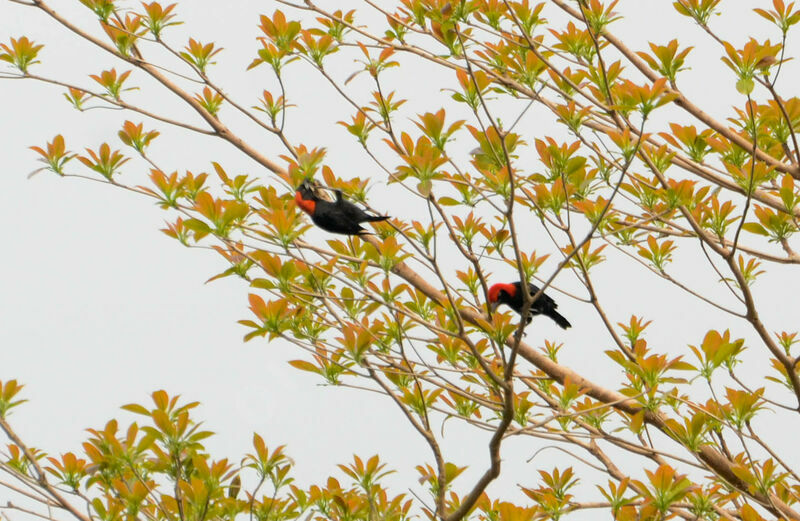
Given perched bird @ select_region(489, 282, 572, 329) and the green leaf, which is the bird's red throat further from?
the green leaf

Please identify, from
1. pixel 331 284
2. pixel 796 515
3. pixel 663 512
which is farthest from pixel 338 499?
pixel 796 515

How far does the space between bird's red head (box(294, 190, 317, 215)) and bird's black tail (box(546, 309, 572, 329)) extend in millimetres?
1617

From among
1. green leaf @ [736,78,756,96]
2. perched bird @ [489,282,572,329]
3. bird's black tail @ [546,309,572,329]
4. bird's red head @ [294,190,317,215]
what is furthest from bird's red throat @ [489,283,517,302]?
green leaf @ [736,78,756,96]

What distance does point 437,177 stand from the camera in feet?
8.82

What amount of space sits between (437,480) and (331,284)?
90 centimetres

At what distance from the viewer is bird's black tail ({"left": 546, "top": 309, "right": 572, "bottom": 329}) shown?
173 inches

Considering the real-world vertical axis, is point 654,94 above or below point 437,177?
above

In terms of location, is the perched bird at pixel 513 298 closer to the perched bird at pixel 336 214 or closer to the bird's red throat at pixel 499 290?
the bird's red throat at pixel 499 290

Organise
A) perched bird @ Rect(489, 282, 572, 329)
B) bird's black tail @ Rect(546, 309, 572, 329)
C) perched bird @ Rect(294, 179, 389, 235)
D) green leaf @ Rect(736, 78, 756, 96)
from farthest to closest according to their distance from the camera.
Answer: bird's black tail @ Rect(546, 309, 572, 329) → perched bird @ Rect(489, 282, 572, 329) → perched bird @ Rect(294, 179, 389, 235) → green leaf @ Rect(736, 78, 756, 96)

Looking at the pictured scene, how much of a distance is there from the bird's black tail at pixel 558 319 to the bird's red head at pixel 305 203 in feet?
5.31

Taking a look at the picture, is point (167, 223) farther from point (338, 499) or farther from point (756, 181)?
point (756, 181)

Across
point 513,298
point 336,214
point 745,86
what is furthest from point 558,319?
point 745,86

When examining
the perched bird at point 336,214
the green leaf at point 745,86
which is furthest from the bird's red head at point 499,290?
the green leaf at point 745,86

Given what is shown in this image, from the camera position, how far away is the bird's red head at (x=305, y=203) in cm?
324
